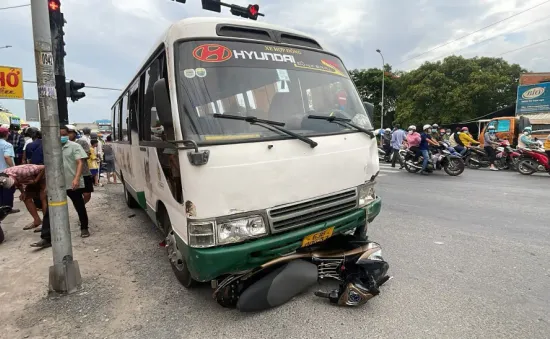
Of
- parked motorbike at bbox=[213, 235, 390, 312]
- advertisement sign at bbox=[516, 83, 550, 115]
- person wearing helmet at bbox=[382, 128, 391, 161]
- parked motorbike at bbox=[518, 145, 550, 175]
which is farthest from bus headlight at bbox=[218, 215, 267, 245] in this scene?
advertisement sign at bbox=[516, 83, 550, 115]

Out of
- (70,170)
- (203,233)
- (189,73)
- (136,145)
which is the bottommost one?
(203,233)

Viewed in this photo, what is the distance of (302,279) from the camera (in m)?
2.89

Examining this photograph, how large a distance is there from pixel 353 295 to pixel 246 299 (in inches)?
35.5

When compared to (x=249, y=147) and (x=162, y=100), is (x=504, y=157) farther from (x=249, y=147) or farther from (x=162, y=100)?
(x=162, y=100)

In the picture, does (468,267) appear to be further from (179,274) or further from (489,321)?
(179,274)

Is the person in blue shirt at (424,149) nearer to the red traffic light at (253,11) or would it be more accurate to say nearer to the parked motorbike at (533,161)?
the parked motorbike at (533,161)

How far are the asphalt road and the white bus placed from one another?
43cm

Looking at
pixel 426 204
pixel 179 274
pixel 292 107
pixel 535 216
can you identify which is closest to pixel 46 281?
pixel 179 274

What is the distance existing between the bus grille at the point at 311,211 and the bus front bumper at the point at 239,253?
0.07m

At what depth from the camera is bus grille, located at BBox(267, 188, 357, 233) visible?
2.70 metres

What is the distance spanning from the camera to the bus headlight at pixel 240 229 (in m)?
2.53

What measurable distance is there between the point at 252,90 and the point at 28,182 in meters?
4.56

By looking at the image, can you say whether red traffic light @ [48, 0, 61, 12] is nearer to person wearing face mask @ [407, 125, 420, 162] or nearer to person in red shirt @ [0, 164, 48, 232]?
person in red shirt @ [0, 164, 48, 232]

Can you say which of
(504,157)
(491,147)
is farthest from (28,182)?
(491,147)
